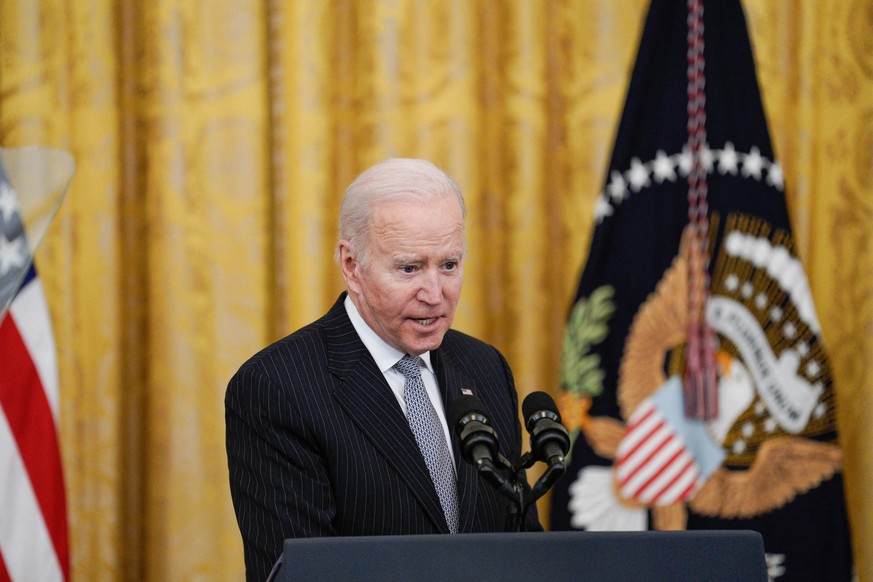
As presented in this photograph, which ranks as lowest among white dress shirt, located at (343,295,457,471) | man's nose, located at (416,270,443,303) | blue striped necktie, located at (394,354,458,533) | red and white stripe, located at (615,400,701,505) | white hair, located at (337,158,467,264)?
red and white stripe, located at (615,400,701,505)

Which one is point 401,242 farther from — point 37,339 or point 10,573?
point 10,573

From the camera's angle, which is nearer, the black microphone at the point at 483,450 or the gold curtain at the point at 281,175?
the black microphone at the point at 483,450

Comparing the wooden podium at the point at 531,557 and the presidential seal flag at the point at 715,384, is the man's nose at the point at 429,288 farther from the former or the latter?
the presidential seal flag at the point at 715,384

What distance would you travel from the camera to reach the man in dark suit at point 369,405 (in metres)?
1.91

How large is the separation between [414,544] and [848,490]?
2529 mm

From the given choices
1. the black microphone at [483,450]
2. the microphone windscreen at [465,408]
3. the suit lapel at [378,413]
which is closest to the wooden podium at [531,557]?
the black microphone at [483,450]

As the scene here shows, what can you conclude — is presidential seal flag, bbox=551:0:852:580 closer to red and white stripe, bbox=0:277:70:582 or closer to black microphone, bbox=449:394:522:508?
red and white stripe, bbox=0:277:70:582

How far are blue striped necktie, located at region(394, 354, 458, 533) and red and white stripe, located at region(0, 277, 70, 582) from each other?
1408 mm

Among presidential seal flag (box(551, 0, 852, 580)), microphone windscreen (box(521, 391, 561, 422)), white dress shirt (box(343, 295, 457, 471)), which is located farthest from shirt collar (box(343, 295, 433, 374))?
presidential seal flag (box(551, 0, 852, 580))

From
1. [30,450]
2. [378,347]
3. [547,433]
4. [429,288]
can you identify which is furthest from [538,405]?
[30,450]

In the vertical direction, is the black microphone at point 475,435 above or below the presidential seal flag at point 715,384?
above

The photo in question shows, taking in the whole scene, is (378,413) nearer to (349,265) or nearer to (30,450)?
(349,265)

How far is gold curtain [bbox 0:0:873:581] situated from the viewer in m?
3.16

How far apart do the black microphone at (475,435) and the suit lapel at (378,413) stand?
1.26ft
